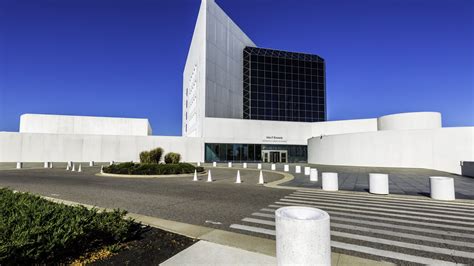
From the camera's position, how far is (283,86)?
2160 inches

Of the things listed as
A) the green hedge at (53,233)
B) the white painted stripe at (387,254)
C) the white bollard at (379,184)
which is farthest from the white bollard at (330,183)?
the green hedge at (53,233)

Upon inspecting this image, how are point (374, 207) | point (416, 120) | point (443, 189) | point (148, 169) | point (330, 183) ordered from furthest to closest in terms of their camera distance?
point (416, 120)
point (148, 169)
point (330, 183)
point (443, 189)
point (374, 207)

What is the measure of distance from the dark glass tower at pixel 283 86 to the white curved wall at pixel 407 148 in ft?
69.5

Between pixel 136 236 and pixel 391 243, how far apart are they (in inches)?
190

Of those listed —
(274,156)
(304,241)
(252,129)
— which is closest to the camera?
(304,241)

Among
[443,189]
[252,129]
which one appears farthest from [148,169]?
[252,129]

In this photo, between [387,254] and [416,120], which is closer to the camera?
[387,254]

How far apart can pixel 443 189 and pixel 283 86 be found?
4684 cm

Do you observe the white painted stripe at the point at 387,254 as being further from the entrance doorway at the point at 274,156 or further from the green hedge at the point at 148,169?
→ the entrance doorway at the point at 274,156

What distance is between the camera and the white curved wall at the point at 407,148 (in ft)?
80.9

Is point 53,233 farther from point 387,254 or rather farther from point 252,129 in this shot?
point 252,129

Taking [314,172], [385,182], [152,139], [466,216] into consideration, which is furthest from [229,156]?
[466,216]

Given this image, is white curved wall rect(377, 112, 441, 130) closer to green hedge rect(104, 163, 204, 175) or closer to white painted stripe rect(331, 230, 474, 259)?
green hedge rect(104, 163, 204, 175)

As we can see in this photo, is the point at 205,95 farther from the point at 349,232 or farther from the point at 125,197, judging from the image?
the point at 349,232
